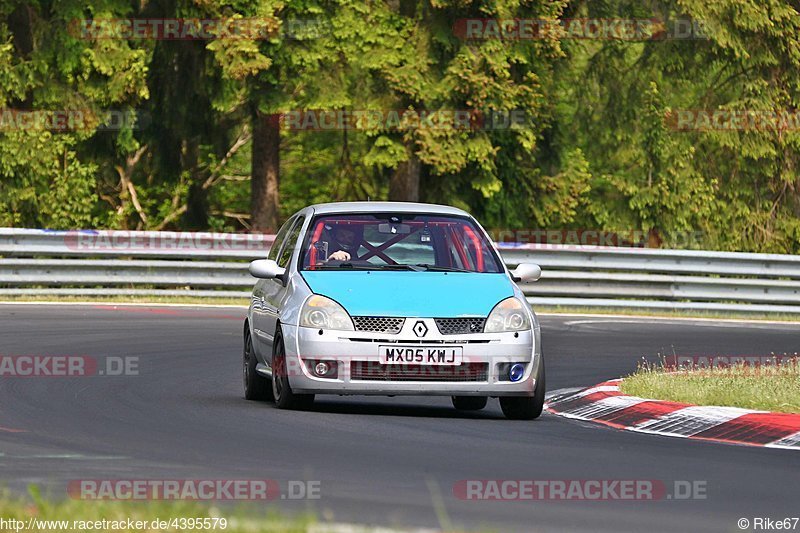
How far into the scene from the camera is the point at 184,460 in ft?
30.5

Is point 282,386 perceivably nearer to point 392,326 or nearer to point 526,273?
point 392,326

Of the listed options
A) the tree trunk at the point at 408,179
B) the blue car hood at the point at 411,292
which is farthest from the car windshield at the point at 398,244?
the tree trunk at the point at 408,179

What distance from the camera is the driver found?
13139 millimetres

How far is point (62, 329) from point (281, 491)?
1229 centimetres

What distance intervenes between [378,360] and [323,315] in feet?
1.73

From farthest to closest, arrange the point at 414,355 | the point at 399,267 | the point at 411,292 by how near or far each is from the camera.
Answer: the point at 399,267, the point at 411,292, the point at 414,355

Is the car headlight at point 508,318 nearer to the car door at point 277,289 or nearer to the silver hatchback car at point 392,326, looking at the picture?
the silver hatchback car at point 392,326

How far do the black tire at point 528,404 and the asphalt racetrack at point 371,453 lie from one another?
0.55 ft

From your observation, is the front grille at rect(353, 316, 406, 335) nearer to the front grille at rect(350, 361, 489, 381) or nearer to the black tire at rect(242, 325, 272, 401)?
the front grille at rect(350, 361, 489, 381)

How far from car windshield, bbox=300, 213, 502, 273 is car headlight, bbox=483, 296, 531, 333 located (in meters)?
0.84

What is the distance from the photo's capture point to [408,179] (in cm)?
3459

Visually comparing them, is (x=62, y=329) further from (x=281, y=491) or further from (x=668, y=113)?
(x=668, y=113)

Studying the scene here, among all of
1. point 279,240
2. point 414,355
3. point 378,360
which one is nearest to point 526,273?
point 414,355

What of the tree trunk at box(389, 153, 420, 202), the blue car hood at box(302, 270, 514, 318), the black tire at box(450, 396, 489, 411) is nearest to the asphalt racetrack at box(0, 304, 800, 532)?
the black tire at box(450, 396, 489, 411)
